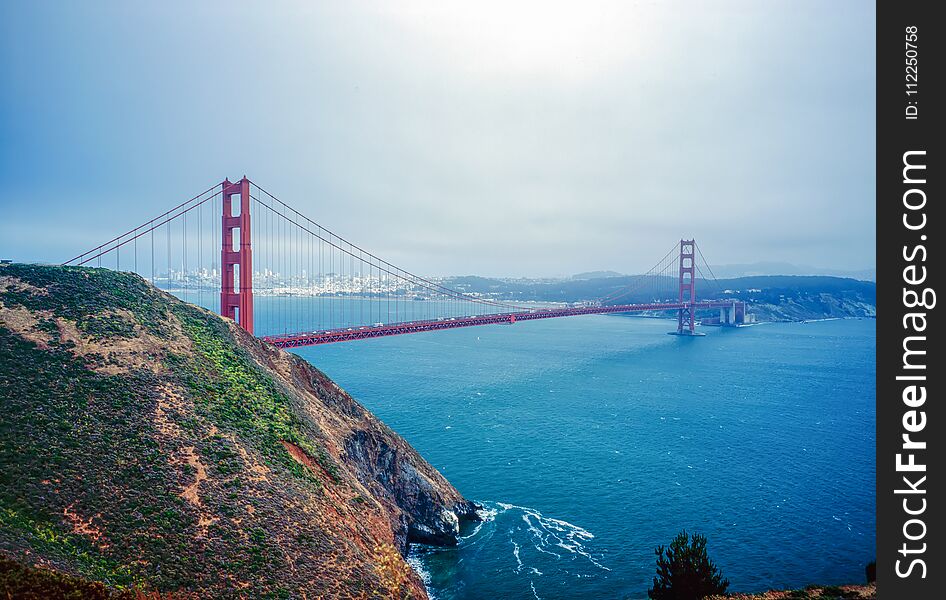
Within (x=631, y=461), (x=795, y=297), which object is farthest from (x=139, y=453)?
(x=795, y=297)

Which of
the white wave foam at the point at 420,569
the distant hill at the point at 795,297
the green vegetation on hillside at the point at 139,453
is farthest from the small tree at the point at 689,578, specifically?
the distant hill at the point at 795,297

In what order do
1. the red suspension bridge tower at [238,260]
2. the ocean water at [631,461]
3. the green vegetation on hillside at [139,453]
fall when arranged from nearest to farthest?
the green vegetation on hillside at [139,453], the ocean water at [631,461], the red suspension bridge tower at [238,260]

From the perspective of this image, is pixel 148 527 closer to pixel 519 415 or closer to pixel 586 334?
pixel 519 415

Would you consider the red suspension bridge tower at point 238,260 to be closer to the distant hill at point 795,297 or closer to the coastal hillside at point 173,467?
the coastal hillside at point 173,467

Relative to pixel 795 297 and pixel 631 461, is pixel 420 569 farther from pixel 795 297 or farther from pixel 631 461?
pixel 795 297

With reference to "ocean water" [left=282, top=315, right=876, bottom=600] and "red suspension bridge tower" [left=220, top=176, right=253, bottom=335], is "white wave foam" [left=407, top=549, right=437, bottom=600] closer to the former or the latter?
"ocean water" [left=282, top=315, right=876, bottom=600]
